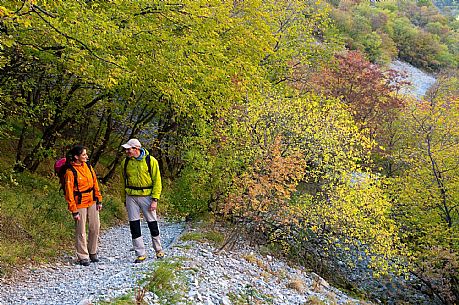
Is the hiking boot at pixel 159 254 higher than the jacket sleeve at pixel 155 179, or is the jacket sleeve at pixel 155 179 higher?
the jacket sleeve at pixel 155 179

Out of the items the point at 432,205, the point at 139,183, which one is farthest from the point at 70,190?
the point at 432,205

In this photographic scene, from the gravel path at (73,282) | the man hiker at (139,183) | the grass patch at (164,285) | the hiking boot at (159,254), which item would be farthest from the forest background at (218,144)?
the grass patch at (164,285)

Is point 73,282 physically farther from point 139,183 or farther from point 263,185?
point 263,185

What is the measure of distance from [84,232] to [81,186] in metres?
0.85

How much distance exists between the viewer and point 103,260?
27.5 ft

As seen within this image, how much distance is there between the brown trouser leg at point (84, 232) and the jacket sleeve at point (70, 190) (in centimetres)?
24

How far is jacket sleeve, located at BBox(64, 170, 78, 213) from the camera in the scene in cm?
755

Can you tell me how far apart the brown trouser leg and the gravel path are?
27cm

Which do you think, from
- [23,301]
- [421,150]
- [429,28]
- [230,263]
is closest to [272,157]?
[230,263]

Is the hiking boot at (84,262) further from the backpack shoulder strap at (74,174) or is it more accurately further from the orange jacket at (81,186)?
the backpack shoulder strap at (74,174)

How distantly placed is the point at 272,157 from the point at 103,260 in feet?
13.3

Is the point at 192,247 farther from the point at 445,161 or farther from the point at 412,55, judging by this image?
the point at 412,55

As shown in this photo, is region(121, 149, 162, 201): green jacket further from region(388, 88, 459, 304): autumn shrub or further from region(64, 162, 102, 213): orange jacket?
region(388, 88, 459, 304): autumn shrub

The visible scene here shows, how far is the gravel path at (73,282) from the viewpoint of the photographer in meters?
5.91
